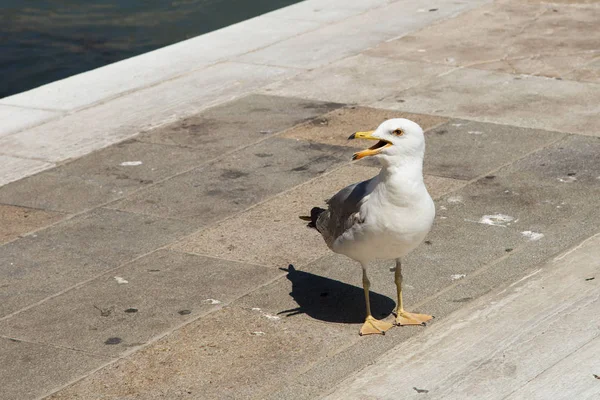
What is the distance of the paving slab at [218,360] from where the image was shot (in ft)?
20.0

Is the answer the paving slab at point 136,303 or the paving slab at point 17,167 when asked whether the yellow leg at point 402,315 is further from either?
the paving slab at point 17,167

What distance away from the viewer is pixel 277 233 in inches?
327

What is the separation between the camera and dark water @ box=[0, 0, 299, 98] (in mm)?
17219

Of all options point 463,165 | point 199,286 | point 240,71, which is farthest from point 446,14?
point 199,286

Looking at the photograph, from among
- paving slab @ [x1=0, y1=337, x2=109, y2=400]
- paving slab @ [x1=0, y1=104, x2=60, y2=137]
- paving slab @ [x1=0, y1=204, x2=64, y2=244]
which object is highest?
paving slab @ [x1=0, y1=104, x2=60, y2=137]

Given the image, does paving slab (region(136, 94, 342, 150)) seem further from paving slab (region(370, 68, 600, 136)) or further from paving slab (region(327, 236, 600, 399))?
paving slab (region(327, 236, 600, 399))

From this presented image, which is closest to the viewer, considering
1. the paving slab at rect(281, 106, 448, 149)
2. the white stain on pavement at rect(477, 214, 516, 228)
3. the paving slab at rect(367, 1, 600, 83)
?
the white stain on pavement at rect(477, 214, 516, 228)

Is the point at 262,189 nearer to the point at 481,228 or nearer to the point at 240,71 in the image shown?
the point at 481,228

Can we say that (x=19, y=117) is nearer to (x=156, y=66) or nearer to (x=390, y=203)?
(x=156, y=66)

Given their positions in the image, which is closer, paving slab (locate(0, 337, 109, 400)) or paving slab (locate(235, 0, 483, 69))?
paving slab (locate(0, 337, 109, 400))

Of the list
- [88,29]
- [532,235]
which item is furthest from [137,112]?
[88,29]

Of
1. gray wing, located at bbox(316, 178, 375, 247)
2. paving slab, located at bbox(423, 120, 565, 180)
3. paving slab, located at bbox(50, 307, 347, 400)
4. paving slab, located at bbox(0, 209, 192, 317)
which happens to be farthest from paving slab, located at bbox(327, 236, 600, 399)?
paving slab, located at bbox(0, 209, 192, 317)

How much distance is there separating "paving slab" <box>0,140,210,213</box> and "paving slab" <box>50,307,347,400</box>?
263cm

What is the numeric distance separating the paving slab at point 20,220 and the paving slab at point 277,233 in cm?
126
